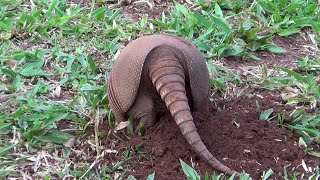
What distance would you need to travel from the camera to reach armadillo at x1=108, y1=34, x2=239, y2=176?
3520 millimetres

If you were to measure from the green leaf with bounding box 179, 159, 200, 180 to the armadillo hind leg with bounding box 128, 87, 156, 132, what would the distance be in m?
0.39

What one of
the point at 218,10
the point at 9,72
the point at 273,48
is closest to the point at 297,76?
the point at 273,48

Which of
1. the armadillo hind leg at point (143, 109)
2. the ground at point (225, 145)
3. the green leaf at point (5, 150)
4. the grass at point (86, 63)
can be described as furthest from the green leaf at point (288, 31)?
the green leaf at point (5, 150)

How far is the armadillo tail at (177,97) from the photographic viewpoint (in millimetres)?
3365

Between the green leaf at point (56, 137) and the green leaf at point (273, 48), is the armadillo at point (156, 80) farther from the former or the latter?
the green leaf at point (273, 48)

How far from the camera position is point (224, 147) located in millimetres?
3574

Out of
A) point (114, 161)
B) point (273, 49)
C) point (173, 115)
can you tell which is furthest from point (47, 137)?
point (273, 49)

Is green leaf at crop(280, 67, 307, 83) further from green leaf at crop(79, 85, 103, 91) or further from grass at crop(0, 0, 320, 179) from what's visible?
green leaf at crop(79, 85, 103, 91)

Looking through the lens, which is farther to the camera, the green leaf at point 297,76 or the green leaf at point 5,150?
the green leaf at point 297,76

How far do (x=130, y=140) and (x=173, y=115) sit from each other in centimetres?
41

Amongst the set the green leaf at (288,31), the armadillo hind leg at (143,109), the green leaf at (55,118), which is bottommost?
the green leaf at (288,31)

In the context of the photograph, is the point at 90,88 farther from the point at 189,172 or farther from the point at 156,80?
the point at 189,172

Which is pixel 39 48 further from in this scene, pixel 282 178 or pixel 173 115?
pixel 282 178

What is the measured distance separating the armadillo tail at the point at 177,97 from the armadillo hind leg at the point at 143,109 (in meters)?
0.14
